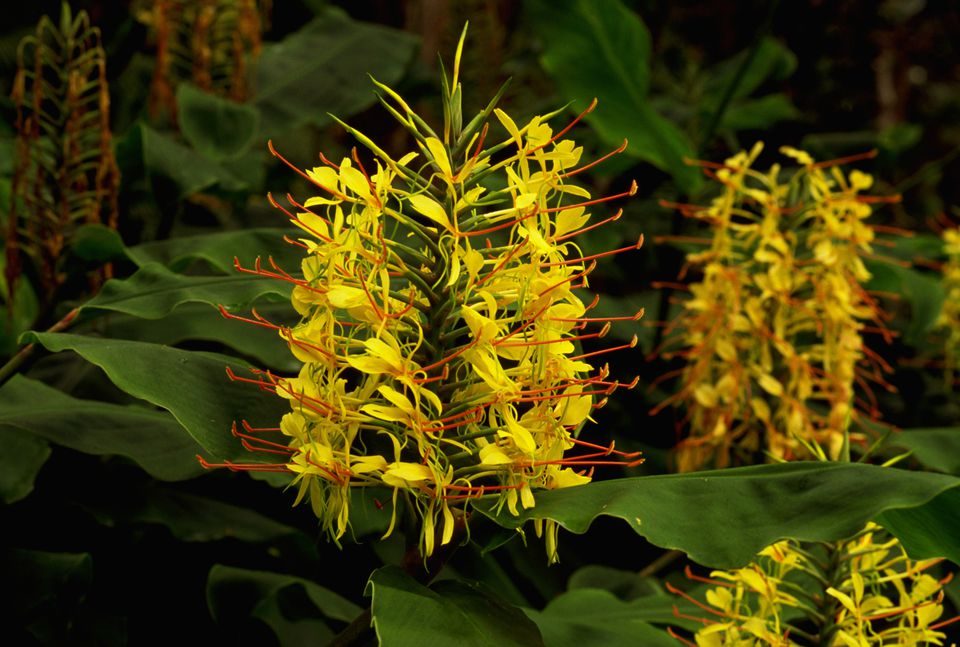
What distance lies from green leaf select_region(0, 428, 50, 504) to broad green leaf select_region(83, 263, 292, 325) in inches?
8.6

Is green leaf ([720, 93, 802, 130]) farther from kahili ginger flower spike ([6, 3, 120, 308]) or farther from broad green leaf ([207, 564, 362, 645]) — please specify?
broad green leaf ([207, 564, 362, 645])

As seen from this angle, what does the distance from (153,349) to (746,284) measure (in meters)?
0.84

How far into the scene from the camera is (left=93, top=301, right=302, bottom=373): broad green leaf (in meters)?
1.22

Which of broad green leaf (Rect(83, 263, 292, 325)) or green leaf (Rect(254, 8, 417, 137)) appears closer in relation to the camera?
broad green leaf (Rect(83, 263, 292, 325))

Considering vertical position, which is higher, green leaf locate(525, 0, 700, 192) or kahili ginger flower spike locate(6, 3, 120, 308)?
green leaf locate(525, 0, 700, 192)

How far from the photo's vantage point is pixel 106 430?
1104mm

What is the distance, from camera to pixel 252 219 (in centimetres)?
189

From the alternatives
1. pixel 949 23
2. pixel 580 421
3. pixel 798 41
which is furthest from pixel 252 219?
pixel 949 23

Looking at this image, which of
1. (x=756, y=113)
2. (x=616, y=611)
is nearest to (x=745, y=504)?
(x=616, y=611)

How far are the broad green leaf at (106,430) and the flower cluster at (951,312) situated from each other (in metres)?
1.36

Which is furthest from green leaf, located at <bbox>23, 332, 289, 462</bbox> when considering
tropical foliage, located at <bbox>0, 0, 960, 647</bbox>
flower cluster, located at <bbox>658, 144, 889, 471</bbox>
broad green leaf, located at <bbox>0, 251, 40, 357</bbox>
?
flower cluster, located at <bbox>658, 144, 889, 471</bbox>

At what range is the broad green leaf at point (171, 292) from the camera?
3.03 feet

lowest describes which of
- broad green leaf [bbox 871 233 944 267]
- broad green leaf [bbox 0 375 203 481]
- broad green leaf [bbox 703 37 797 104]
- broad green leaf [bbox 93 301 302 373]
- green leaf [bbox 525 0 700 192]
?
broad green leaf [bbox 0 375 203 481]

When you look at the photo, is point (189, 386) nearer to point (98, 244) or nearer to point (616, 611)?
point (98, 244)
